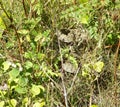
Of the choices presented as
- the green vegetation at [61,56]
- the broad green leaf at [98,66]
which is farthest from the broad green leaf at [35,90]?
the broad green leaf at [98,66]

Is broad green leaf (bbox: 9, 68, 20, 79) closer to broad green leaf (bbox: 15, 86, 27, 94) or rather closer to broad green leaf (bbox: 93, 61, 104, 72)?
broad green leaf (bbox: 15, 86, 27, 94)

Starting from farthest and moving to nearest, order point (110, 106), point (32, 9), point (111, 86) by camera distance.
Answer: point (32, 9)
point (111, 86)
point (110, 106)

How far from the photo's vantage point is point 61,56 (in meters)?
1.93

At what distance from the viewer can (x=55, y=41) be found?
247 centimetres

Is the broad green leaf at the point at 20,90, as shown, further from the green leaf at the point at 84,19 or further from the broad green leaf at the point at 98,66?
the green leaf at the point at 84,19

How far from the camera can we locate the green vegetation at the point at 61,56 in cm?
206

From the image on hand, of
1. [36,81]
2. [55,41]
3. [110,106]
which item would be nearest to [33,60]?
[36,81]

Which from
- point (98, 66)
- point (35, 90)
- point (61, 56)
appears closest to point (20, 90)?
point (35, 90)

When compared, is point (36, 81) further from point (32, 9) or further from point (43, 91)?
point (32, 9)

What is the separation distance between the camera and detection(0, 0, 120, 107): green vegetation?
6.75 ft

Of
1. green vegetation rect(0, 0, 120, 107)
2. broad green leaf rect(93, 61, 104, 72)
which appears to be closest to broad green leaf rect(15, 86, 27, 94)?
green vegetation rect(0, 0, 120, 107)

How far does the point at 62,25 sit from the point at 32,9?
0.24 metres

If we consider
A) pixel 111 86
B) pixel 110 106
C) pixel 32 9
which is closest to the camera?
pixel 110 106

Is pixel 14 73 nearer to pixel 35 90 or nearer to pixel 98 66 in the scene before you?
pixel 35 90
